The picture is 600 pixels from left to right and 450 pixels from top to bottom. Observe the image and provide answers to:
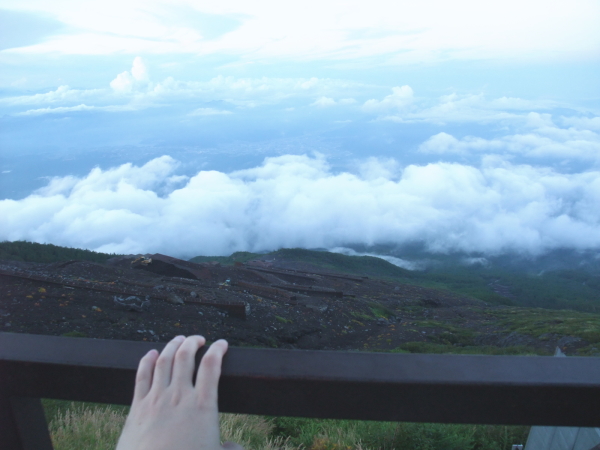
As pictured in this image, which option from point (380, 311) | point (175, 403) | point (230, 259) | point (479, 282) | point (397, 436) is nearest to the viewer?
point (175, 403)

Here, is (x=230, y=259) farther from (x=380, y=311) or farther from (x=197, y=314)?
(x=197, y=314)

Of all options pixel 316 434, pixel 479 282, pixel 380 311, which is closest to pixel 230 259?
pixel 380 311

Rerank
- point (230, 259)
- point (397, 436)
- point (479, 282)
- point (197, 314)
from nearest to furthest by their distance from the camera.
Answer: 1. point (397, 436)
2. point (197, 314)
3. point (230, 259)
4. point (479, 282)

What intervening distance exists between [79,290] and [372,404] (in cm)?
1099

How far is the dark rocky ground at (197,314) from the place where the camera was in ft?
28.6

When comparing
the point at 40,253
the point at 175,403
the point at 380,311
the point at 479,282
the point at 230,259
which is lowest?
the point at 479,282

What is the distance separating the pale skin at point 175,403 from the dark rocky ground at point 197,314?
24.1 ft

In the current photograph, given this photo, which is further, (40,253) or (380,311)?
(40,253)

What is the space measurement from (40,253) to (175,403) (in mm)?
24041

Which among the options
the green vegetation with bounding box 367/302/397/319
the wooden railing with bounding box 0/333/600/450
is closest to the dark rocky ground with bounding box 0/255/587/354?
the green vegetation with bounding box 367/302/397/319

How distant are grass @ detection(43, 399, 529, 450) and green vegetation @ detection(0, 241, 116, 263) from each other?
19621 millimetres

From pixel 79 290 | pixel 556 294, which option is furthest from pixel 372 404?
pixel 556 294

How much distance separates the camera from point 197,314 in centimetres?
1061

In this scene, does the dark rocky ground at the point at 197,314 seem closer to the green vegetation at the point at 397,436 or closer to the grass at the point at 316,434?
the grass at the point at 316,434
